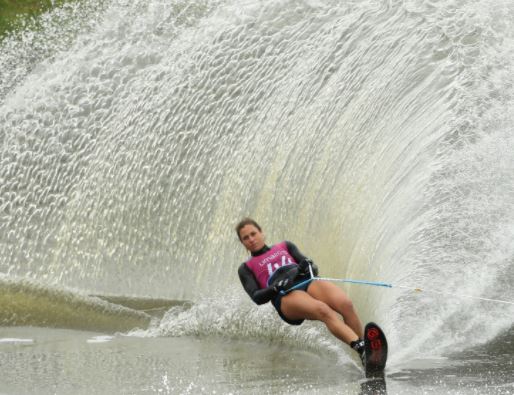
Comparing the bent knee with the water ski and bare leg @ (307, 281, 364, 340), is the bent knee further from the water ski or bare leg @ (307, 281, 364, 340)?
the water ski

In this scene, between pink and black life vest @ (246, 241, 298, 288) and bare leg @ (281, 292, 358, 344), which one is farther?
pink and black life vest @ (246, 241, 298, 288)

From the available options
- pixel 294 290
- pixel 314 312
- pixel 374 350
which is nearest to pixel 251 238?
pixel 294 290

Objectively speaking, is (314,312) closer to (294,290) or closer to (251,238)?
(294,290)

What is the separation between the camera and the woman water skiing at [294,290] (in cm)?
607

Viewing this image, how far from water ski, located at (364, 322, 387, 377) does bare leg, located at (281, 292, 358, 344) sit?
0.28m

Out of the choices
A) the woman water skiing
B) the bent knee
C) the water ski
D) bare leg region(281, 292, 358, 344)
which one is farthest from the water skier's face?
the water ski

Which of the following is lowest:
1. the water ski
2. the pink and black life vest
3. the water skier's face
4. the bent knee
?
the water ski

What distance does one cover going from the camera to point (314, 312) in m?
6.13

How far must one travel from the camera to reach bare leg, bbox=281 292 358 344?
5949 millimetres

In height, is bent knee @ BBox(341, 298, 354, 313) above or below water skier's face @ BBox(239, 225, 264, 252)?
below

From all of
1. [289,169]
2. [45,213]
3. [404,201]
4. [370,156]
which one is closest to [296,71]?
[289,169]

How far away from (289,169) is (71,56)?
3310 mm

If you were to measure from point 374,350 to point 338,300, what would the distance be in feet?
2.17

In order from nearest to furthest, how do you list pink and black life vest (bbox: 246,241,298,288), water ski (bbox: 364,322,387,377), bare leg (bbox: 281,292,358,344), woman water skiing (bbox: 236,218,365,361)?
water ski (bbox: 364,322,387,377), bare leg (bbox: 281,292,358,344), woman water skiing (bbox: 236,218,365,361), pink and black life vest (bbox: 246,241,298,288)
